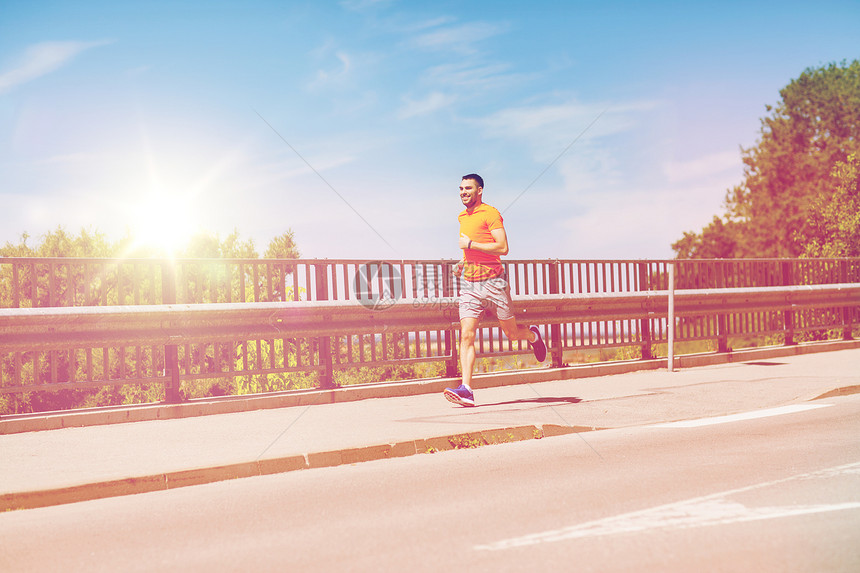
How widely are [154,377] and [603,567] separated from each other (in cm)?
633

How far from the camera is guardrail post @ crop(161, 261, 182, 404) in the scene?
8695 millimetres

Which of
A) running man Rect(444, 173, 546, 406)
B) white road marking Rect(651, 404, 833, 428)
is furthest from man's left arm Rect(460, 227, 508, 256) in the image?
white road marking Rect(651, 404, 833, 428)

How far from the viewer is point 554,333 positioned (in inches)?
456

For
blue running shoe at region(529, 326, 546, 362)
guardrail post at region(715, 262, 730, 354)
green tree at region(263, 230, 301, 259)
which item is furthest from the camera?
green tree at region(263, 230, 301, 259)

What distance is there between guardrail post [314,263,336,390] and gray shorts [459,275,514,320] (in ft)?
5.61

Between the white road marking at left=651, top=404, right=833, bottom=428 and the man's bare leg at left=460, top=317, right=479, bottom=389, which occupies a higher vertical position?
the man's bare leg at left=460, top=317, right=479, bottom=389

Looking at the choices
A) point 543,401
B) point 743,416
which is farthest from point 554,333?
point 743,416

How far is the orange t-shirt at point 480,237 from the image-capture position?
896cm

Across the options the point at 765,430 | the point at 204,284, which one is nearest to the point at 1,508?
the point at 765,430

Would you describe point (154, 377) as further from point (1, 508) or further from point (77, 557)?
point (77, 557)

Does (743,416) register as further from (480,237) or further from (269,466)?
(269,466)

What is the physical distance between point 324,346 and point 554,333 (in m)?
3.56

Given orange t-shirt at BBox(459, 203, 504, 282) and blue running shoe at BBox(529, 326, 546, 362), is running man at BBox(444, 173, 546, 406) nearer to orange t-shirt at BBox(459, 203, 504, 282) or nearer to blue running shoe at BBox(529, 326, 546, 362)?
orange t-shirt at BBox(459, 203, 504, 282)

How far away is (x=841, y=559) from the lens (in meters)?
3.61
